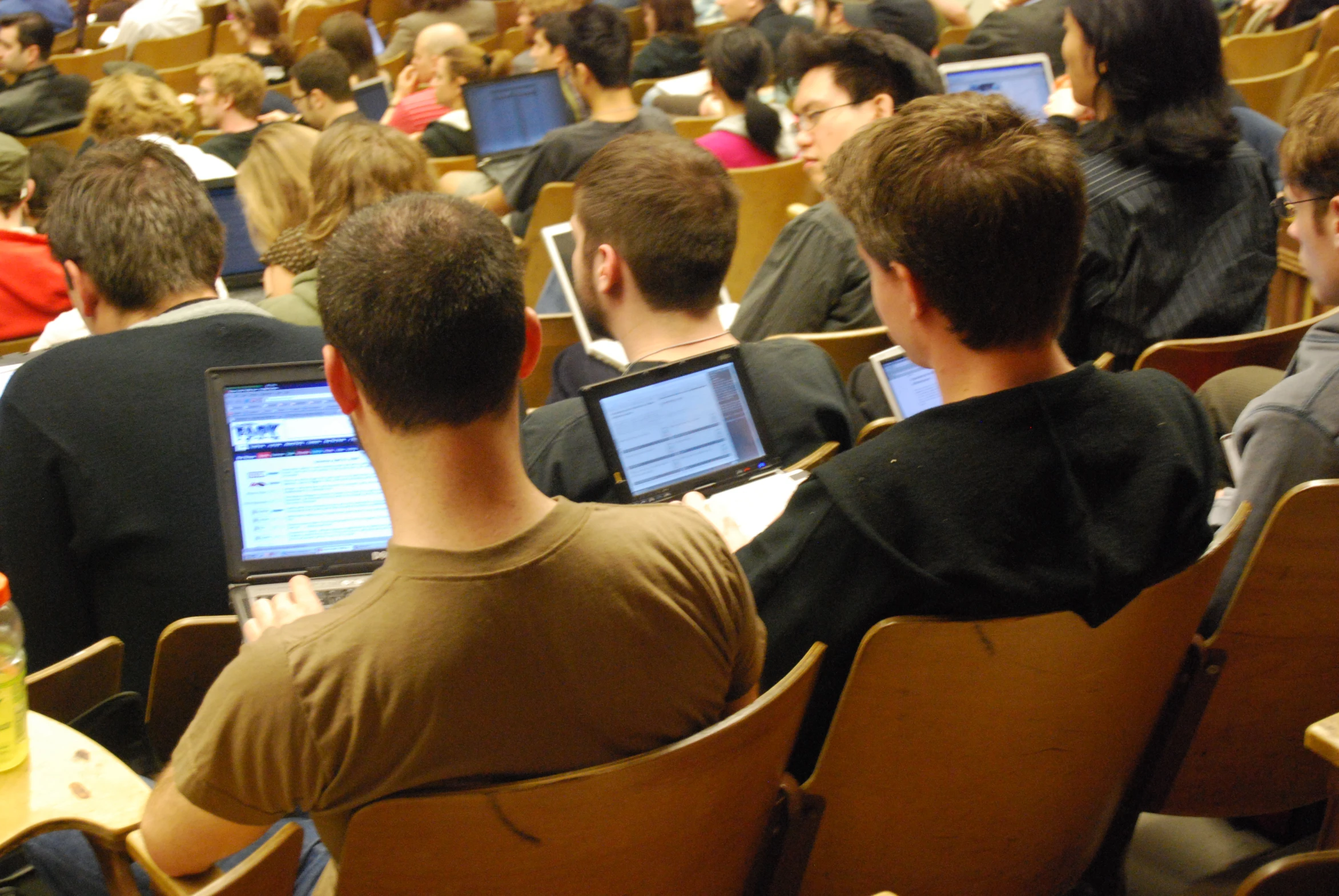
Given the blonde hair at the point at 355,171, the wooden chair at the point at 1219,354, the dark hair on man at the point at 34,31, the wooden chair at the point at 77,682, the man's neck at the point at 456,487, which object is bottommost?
the wooden chair at the point at 1219,354

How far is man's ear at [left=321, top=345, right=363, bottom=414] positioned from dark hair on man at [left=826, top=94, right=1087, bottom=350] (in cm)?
62

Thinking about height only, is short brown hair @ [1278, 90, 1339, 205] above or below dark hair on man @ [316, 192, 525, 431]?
below

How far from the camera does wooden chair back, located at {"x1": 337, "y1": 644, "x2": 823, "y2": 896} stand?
968mm

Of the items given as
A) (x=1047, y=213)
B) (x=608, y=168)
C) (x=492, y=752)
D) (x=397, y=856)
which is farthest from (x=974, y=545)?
(x=608, y=168)

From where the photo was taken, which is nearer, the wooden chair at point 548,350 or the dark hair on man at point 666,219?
the dark hair on man at point 666,219

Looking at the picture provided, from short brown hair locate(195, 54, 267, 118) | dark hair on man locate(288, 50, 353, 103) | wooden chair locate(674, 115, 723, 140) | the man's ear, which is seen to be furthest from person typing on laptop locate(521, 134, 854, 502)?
dark hair on man locate(288, 50, 353, 103)

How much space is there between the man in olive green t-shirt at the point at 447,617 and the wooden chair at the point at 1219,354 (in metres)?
1.32

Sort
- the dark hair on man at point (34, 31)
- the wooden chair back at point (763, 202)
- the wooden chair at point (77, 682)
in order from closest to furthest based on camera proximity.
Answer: the wooden chair at point (77, 682) → the wooden chair back at point (763, 202) → the dark hair on man at point (34, 31)

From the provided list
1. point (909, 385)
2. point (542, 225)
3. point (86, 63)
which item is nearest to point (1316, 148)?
point (909, 385)

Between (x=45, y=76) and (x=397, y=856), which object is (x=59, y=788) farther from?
(x=45, y=76)

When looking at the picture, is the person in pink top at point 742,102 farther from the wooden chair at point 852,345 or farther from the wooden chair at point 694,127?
the wooden chair at point 852,345

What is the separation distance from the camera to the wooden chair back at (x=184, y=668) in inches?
64.4

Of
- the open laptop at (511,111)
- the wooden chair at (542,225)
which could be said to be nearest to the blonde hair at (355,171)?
the wooden chair at (542,225)

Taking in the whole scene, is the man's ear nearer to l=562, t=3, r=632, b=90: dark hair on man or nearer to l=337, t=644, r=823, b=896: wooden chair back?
l=337, t=644, r=823, b=896: wooden chair back
